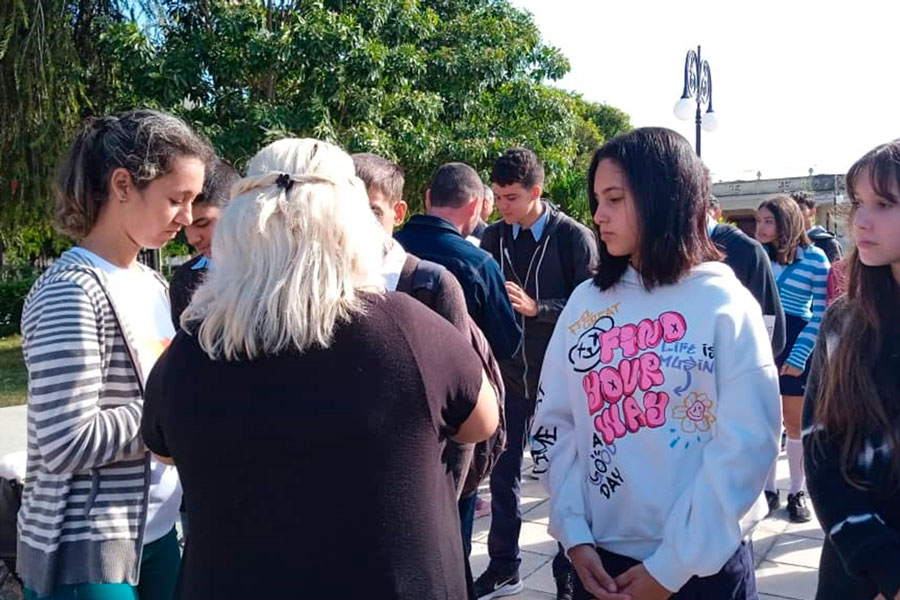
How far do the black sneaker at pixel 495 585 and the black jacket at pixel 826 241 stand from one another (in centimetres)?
349

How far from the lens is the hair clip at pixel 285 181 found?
1432mm

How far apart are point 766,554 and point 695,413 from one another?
2.81 m

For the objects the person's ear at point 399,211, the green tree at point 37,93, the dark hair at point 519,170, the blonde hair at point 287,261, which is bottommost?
the blonde hair at point 287,261

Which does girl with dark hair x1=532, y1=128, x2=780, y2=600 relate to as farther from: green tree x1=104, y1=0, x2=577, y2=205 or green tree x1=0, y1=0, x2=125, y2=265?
green tree x1=0, y1=0, x2=125, y2=265

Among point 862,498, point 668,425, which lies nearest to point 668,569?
point 668,425

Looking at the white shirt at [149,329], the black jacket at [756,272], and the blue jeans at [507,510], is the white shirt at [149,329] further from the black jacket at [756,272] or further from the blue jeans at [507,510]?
the black jacket at [756,272]

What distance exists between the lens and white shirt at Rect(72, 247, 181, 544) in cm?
179

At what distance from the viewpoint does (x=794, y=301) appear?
484 cm

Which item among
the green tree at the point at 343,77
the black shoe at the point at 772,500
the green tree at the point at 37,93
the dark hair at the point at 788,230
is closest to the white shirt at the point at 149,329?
the black shoe at the point at 772,500

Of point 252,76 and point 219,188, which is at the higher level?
point 252,76

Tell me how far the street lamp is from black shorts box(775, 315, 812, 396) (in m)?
8.30

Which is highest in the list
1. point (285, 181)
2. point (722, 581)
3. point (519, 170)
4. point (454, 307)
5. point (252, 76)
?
point (252, 76)

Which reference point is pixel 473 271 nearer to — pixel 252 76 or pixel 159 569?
pixel 159 569

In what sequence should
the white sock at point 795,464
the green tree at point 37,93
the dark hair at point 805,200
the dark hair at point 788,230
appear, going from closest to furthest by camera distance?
1. the white sock at point 795,464
2. the dark hair at point 788,230
3. the dark hair at point 805,200
4. the green tree at point 37,93
